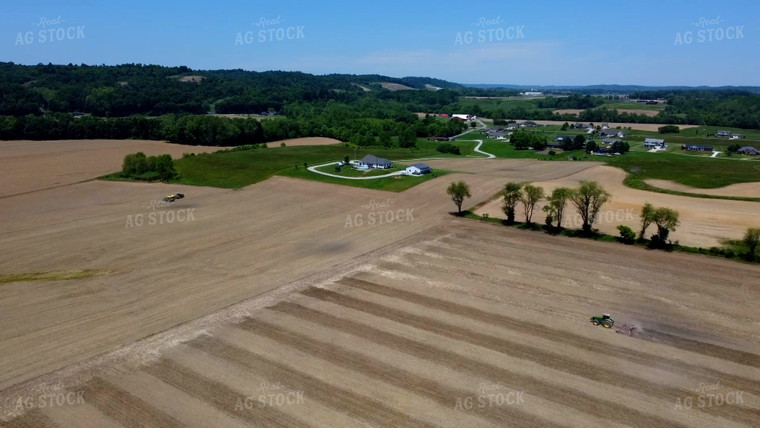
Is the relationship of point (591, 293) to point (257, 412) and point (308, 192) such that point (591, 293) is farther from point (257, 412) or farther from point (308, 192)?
point (308, 192)

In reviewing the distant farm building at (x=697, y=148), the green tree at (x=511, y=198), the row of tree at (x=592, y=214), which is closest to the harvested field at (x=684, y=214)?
the row of tree at (x=592, y=214)

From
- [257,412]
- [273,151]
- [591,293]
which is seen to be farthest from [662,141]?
[257,412]

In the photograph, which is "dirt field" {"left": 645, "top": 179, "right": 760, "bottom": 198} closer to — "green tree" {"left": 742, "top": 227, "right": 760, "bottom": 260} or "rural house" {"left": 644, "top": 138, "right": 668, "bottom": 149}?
"green tree" {"left": 742, "top": 227, "right": 760, "bottom": 260}

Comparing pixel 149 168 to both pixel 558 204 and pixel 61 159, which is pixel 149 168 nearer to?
pixel 61 159

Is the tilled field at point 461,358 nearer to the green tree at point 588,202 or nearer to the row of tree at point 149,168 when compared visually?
the green tree at point 588,202

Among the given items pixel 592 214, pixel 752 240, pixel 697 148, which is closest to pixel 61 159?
pixel 592 214
